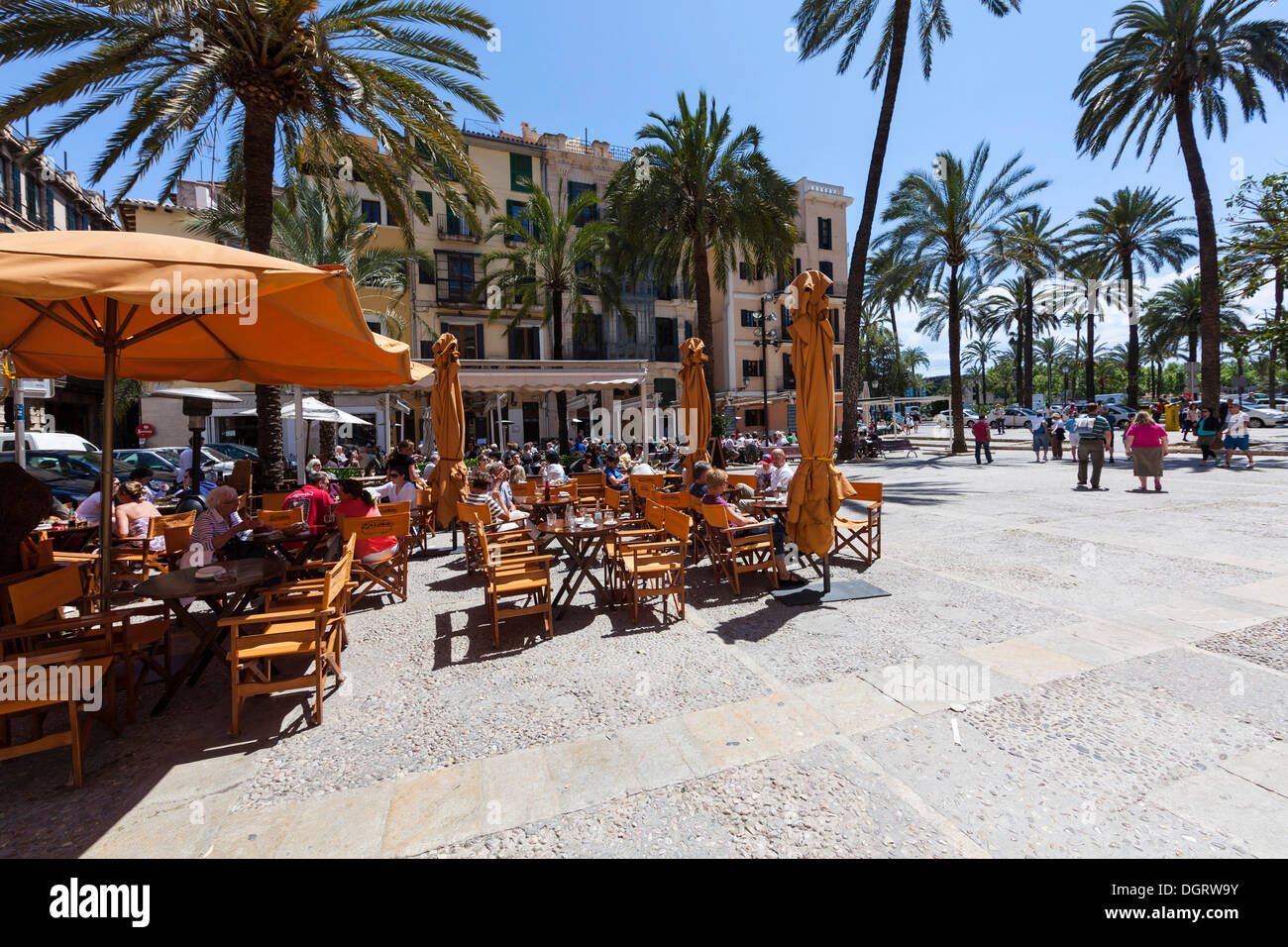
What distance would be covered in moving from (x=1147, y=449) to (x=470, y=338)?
84.4 feet

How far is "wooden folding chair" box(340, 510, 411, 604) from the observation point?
5.84 m

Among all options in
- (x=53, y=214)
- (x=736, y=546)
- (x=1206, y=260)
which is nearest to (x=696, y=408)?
(x=736, y=546)

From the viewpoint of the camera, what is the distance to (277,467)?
1020 centimetres

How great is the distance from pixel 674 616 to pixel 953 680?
95.1 inches

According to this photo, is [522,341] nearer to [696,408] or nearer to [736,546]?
[696,408]

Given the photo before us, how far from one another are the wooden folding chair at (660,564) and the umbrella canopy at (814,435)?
1.06 metres

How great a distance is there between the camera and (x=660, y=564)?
552cm

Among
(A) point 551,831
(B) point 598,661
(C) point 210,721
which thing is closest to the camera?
(A) point 551,831

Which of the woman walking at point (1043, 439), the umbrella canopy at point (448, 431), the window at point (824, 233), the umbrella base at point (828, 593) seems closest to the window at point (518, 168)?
the window at point (824, 233)

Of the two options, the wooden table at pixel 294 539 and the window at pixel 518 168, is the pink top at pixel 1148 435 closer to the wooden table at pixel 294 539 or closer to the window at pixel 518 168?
the wooden table at pixel 294 539

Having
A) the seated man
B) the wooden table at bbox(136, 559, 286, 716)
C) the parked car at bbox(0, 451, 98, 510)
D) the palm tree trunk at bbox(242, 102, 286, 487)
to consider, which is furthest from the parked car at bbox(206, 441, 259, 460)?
the seated man
